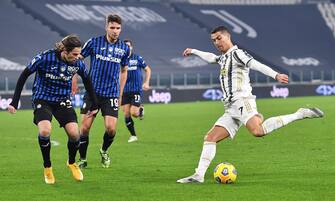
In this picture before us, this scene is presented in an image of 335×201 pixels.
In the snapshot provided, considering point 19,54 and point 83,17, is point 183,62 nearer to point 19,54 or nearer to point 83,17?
point 83,17

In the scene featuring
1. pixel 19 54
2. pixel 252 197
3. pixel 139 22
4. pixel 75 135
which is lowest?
pixel 252 197

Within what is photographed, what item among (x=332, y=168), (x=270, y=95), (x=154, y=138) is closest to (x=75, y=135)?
(x=332, y=168)

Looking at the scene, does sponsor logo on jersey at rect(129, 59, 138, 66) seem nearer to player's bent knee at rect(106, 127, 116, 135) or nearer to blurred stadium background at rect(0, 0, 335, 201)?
blurred stadium background at rect(0, 0, 335, 201)

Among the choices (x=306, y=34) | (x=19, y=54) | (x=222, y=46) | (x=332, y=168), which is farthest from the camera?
(x=306, y=34)

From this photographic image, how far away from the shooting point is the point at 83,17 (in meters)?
56.2

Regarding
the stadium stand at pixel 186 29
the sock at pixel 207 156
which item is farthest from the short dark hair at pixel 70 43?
the stadium stand at pixel 186 29

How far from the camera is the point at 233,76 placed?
423 inches

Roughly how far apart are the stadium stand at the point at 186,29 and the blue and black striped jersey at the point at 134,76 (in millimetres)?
24711

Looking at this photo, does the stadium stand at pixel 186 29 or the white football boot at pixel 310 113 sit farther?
the stadium stand at pixel 186 29

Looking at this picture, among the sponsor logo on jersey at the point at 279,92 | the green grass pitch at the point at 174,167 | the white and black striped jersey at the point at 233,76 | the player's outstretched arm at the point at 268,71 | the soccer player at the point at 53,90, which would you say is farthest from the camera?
the sponsor logo on jersey at the point at 279,92

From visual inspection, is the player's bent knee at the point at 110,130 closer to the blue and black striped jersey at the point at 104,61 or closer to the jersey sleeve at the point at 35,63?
the blue and black striped jersey at the point at 104,61

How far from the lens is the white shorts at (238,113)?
10703mm

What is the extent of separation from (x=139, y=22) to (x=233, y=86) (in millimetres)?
47118

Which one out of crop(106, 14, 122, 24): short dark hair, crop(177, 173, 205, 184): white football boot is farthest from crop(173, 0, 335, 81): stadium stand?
crop(177, 173, 205, 184): white football boot
